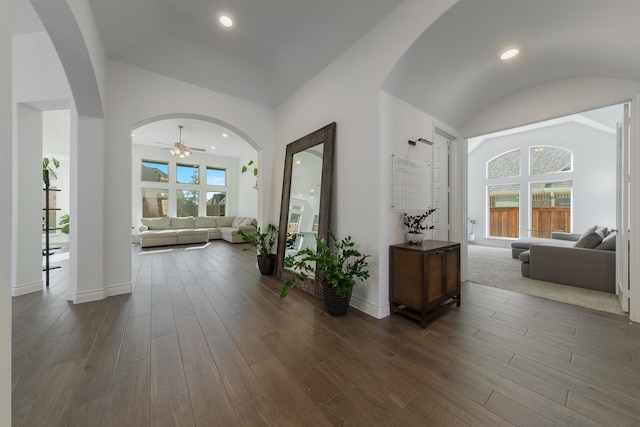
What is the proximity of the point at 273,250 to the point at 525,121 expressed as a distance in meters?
4.21

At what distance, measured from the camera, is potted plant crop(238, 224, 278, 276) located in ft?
12.5

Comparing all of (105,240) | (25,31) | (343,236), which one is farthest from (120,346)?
(25,31)

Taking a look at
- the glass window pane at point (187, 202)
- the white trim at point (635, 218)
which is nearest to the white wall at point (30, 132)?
the glass window pane at point (187, 202)

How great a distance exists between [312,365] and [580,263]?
413 cm

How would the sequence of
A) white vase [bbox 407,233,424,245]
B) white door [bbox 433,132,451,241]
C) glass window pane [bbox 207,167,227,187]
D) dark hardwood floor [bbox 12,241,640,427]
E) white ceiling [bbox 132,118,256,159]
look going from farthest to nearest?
glass window pane [bbox 207,167,227,187] → white ceiling [bbox 132,118,256,159] → white door [bbox 433,132,451,241] → white vase [bbox 407,233,424,245] → dark hardwood floor [bbox 12,241,640,427]

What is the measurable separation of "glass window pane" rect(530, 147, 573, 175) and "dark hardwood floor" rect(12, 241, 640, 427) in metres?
5.78

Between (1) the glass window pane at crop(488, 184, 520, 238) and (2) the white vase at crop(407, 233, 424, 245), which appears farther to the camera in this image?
(1) the glass window pane at crop(488, 184, 520, 238)

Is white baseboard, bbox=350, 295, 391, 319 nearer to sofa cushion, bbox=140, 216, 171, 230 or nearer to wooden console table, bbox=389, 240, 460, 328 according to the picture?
wooden console table, bbox=389, 240, 460, 328

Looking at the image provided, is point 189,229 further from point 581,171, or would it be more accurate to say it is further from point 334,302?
point 581,171

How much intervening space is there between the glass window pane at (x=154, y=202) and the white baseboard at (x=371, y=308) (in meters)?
7.97

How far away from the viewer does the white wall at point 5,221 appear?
73cm

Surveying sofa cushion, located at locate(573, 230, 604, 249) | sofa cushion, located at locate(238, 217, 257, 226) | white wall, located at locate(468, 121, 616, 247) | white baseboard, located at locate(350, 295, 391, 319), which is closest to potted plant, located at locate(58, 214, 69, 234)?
sofa cushion, located at locate(238, 217, 257, 226)

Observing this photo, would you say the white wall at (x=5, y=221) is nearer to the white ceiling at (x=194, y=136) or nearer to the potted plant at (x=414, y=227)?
the potted plant at (x=414, y=227)

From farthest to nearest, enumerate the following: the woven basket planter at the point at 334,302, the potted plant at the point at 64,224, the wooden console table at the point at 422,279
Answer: the potted plant at the point at 64,224 → the woven basket planter at the point at 334,302 → the wooden console table at the point at 422,279
